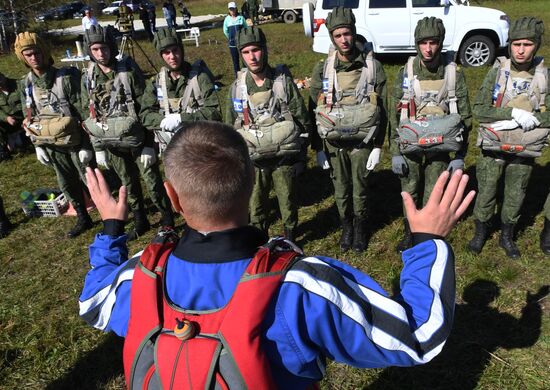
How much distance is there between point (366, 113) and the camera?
180 inches

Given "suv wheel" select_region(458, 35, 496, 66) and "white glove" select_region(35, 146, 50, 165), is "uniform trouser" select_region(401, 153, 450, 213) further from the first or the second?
"suv wheel" select_region(458, 35, 496, 66)

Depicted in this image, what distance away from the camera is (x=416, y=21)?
480 inches

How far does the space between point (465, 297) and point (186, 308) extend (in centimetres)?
362

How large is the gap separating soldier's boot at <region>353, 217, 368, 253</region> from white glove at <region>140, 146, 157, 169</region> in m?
2.62

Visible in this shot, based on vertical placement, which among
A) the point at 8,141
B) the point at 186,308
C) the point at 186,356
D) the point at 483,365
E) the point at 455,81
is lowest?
the point at 483,365

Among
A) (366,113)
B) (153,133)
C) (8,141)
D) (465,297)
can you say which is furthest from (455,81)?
(8,141)

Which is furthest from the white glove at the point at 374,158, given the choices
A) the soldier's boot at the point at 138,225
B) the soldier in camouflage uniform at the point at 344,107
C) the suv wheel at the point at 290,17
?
the suv wheel at the point at 290,17

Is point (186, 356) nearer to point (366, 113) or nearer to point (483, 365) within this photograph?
point (483, 365)

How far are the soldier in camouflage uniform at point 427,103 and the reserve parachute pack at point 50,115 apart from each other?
3.95 metres

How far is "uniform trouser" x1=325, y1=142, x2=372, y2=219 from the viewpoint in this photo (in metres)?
4.93

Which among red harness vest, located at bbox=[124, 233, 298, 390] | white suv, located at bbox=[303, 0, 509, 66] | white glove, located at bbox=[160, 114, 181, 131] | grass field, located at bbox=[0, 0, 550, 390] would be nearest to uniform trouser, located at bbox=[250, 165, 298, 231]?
grass field, located at bbox=[0, 0, 550, 390]

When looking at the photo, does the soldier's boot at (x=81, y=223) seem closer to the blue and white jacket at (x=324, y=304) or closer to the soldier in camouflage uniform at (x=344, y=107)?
the soldier in camouflage uniform at (x=344, y=107)

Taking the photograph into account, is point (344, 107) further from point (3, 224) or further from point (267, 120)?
point (3, 224)

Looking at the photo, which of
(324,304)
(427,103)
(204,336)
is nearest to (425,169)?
(427,103)
